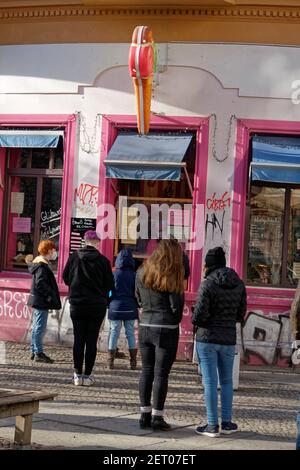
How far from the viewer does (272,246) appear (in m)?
13.0

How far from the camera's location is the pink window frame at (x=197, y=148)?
12.8 m

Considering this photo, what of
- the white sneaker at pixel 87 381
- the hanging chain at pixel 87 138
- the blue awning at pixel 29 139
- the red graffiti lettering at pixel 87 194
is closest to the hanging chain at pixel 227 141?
the hanging chain at pixel 87 138

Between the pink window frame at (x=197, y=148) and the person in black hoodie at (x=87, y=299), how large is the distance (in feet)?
9.48

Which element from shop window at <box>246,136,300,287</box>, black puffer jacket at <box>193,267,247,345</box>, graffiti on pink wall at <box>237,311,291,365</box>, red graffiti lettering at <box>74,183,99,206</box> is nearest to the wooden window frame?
red graffiti lettering at <box>74,183,99,206</box>

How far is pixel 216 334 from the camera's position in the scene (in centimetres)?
765

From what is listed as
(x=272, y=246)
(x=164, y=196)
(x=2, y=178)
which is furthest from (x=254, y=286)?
(x=2, y=178)

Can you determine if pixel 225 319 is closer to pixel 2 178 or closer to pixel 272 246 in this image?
pixel 272 246

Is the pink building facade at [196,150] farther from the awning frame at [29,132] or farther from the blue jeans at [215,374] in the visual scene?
the blue jeans at [215,374]

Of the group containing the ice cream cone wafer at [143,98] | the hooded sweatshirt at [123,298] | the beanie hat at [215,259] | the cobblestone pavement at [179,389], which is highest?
the ice cream cone wafer at [143,98]

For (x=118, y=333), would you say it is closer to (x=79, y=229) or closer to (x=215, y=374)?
(x=79, y=229)

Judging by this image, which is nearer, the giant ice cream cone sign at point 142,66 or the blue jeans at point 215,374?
the blue jeans at point 215,374

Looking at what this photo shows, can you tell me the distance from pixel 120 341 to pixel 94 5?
16.9 ft

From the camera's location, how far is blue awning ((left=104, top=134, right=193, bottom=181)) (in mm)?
12555

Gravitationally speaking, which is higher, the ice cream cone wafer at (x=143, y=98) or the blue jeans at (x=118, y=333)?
the ice cream cone wafer at (x=143, y=98)
